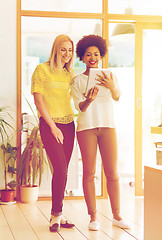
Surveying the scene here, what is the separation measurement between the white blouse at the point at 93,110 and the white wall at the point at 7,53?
1.43 metres

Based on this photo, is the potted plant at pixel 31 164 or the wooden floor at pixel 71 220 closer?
the wooden floor at pixel 71 220

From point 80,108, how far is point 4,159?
1.49 meters

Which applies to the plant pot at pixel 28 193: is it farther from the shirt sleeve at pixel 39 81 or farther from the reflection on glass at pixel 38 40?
the shirt sleeve at pixel 39 81

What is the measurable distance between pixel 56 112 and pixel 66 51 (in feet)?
1.53

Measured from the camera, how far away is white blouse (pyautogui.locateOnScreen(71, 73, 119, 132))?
3.11 metres

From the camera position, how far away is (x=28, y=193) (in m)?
4.30

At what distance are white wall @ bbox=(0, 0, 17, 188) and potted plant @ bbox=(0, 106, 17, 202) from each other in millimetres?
83

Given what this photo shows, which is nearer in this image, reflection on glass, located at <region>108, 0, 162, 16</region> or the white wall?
the white wall

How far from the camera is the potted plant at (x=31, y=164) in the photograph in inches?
168

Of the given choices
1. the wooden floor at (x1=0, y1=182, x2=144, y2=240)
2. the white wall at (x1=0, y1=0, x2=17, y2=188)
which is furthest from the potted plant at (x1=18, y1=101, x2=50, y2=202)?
the white wall at (x1=0, y1=0, x2=17, y2=188)

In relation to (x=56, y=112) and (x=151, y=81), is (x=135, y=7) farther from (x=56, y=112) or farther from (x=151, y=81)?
(x=56, y=112)

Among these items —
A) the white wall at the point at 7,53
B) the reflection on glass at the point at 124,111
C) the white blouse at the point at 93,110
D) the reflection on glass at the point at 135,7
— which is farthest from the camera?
the reflection on glass at the point at 124,111

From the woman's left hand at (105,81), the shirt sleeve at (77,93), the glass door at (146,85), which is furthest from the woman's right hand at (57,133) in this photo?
the glass door at (146,85)

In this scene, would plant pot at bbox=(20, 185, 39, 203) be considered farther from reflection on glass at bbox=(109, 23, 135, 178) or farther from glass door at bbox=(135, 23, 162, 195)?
reflection on glass at bbox=(109, 23, 135, 178)
